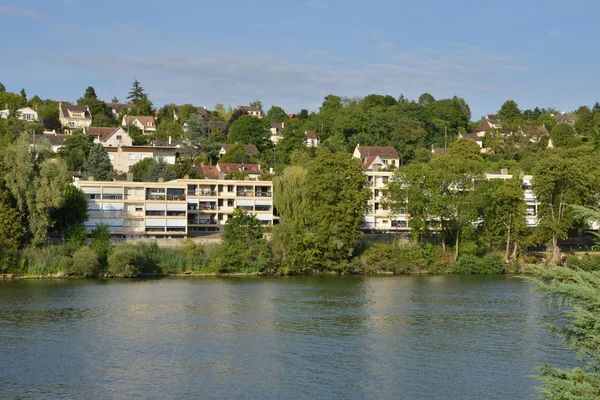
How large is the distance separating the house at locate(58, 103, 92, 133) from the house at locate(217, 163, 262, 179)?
37.0 meters

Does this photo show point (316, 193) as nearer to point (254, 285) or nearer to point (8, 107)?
point (254, 285)

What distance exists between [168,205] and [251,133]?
4504 cm

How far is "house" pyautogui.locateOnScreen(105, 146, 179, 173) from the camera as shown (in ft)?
320

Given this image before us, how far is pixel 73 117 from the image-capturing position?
124 meters

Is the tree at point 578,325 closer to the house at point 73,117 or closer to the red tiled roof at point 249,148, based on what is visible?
the red tiled roof at point 249,148

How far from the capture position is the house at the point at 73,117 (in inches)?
4847

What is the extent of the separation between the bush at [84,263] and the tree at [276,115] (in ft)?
293

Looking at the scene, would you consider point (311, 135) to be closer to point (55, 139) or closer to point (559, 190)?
point (55, 139)

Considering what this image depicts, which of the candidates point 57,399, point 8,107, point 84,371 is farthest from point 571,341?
point 8,107

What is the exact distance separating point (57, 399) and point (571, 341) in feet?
56.7

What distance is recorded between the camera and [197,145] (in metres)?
107

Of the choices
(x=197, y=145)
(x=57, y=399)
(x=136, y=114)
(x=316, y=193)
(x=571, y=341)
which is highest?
(x=136, y=114)

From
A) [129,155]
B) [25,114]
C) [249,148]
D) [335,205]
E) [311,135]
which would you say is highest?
[25,114]

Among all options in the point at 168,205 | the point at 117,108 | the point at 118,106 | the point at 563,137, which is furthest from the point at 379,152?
the point at 118,106
